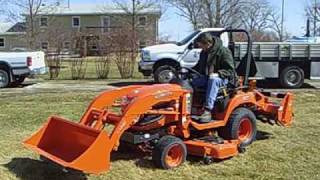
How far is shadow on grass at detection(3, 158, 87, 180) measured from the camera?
693 centimetres

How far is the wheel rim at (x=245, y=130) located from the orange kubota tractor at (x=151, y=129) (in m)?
0.03

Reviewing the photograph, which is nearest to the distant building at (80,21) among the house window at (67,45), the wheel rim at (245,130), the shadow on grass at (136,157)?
the house window at (67,45)

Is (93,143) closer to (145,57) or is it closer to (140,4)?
(145,57)

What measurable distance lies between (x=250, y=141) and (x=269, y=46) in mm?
10615

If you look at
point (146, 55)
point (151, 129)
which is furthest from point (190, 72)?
point (146, 55)

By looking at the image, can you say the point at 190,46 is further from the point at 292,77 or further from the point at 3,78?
the point at 3,78

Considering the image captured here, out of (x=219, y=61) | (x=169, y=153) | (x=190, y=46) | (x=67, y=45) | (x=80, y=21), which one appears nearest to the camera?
(x=169, y=153)

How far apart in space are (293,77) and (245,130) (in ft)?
35.5

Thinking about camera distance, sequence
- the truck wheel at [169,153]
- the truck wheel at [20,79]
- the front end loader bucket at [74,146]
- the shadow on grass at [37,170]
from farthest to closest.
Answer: the truck wheel at [20,79] → the truck wheel at [169,153] → the shadow on grass at [37,170] → the front end loader bucket at [74,146]

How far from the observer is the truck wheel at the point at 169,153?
7.21 m

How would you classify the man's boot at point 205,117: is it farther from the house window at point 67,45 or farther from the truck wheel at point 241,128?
the house window at point 67,45

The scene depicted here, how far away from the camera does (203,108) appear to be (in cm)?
802

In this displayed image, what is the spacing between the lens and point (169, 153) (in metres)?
7.38

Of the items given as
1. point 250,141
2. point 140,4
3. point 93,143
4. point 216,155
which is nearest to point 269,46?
point 250,141
